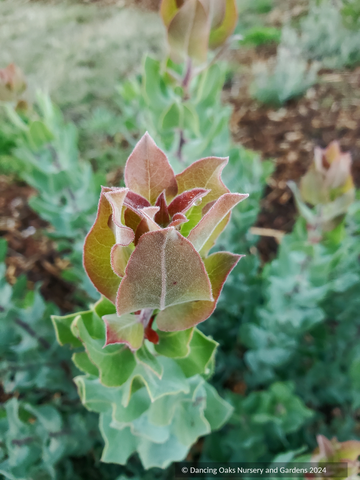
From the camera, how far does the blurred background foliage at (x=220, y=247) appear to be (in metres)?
0.88

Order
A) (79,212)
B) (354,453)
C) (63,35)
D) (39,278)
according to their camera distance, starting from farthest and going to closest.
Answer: (63,35)
(39,278)
(79,212)
(354,453)

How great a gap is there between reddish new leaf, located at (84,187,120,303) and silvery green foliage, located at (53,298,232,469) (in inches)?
2.4

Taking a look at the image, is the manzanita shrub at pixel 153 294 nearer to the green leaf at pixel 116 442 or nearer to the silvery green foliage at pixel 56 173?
the green leaf at pixel 116 442

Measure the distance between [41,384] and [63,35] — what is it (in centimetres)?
176

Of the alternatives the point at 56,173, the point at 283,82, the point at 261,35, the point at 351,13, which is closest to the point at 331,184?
the point at 56,173

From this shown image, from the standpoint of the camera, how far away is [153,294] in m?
0.32

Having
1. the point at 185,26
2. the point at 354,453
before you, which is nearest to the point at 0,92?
the point at 185,26

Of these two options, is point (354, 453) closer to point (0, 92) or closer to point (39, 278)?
point (0, 92)

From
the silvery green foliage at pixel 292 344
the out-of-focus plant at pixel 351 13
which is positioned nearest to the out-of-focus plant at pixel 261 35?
the out-of-focus plant at pixel 351 13

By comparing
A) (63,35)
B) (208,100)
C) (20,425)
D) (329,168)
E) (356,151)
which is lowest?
(356,151)

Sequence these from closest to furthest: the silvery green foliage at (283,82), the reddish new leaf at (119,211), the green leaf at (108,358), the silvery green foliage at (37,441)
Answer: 1. the reddish new leaf at (119,211)
2. the green leaf at (108,358)
3. the silvery green foliage at (37,441)
4. the silvery green foliage at (283,82)

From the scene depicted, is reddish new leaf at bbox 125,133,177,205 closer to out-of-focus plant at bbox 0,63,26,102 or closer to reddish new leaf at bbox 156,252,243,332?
reddish new leaf at bbox 156,252,243,332

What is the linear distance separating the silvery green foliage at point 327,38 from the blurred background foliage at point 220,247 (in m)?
0.21

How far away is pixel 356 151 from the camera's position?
2.13 metres
